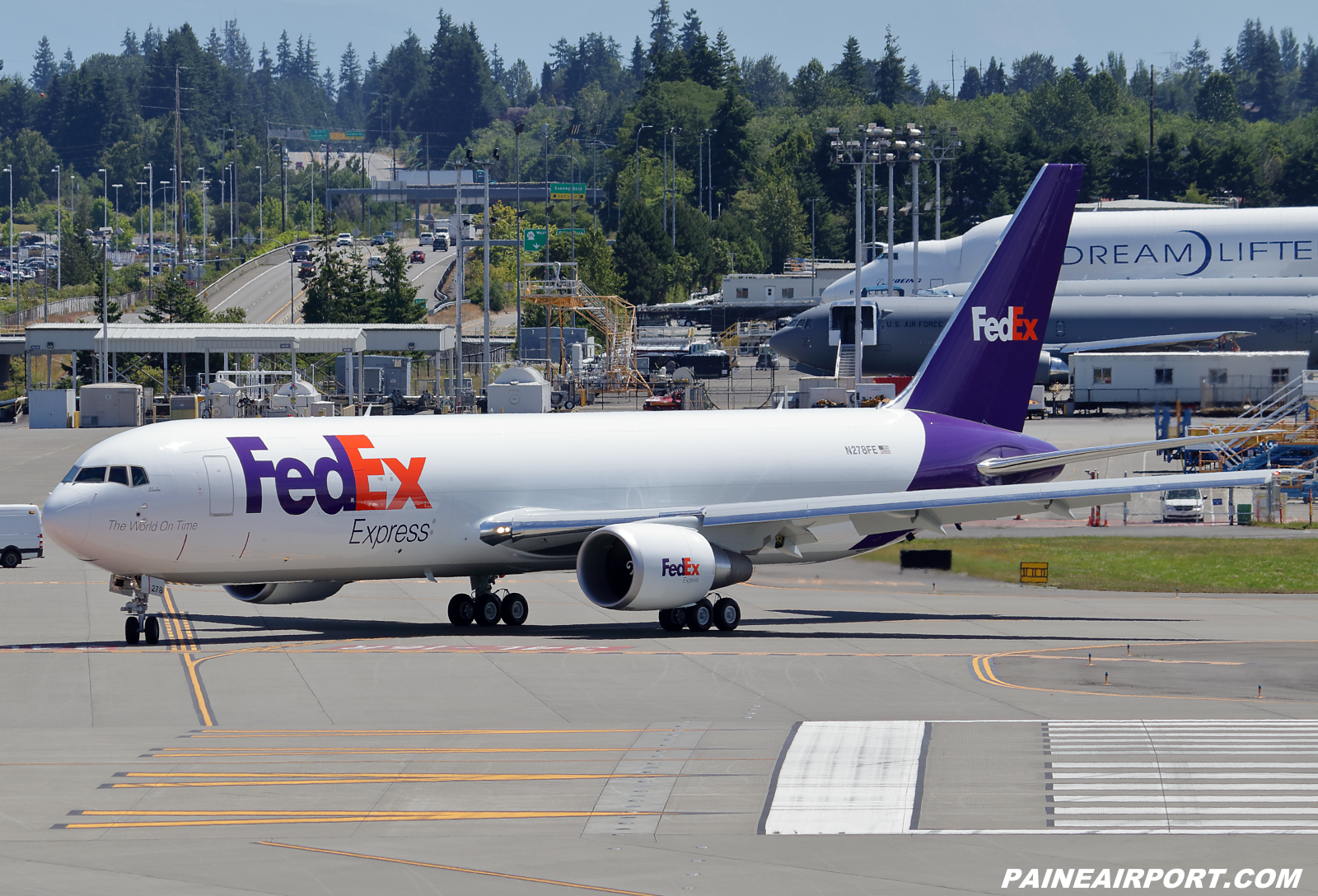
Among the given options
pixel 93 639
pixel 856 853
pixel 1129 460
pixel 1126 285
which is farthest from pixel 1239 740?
pixel 1126 285

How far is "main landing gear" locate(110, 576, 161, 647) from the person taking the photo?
34.1m

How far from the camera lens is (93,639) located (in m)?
35.5

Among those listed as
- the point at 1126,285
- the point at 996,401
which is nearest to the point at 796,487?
the point at 996,401

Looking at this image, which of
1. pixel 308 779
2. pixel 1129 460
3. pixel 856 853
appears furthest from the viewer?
pixel 1129 460

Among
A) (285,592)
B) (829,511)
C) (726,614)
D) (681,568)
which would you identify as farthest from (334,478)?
(829,511)

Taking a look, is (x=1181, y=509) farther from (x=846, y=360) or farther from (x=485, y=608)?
(x=846, y=360)

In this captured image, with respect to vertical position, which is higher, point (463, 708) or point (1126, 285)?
point (1126, 285)

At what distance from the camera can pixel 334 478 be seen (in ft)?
115

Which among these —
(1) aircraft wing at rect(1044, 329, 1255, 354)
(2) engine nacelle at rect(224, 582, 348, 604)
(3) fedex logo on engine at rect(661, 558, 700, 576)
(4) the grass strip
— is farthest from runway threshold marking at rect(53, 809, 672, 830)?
(1) aircraft wing at rect(1044, 329, 1255, 354)

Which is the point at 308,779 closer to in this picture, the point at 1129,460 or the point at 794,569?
the point at 794,569

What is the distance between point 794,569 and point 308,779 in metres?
29.6

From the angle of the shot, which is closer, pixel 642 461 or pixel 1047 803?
pixel 1047 803

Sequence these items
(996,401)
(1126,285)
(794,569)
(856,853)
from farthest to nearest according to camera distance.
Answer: (1126,285) → (794,569) → (996,401) → (856,853)

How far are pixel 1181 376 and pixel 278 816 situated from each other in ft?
297
